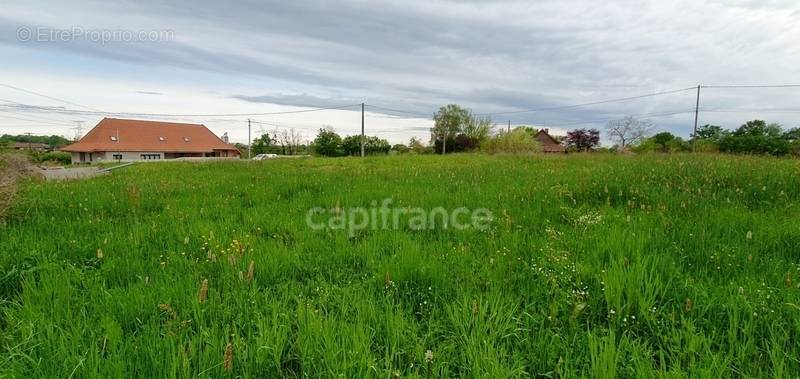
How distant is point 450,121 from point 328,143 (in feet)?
88.4

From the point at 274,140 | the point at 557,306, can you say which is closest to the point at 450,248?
the point at 557,306

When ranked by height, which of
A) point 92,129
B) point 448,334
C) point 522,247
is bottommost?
point 448,334

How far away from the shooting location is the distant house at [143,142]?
180ft

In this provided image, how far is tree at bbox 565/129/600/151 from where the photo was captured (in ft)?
231

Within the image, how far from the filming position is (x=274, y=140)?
90.4 metres

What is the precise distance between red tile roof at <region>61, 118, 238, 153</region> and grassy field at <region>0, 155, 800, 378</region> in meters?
66.9

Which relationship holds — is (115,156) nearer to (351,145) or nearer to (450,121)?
(351,145)

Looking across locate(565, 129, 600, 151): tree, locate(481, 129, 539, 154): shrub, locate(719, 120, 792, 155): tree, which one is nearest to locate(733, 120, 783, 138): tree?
locate(719, 120, 792, 155): tree

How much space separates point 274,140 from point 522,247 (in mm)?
94312

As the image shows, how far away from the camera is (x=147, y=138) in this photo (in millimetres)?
60438

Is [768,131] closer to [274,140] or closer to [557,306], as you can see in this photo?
[557,306]

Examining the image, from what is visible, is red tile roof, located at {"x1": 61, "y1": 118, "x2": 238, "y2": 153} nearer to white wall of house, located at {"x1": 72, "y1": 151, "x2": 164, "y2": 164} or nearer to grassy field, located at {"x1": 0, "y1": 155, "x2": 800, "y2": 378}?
white wall of house, located at {"x1": 72, "y1": 151, "x2": 164, "y2": 164}

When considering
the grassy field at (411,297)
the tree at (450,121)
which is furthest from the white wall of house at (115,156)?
the grassy field at (411,297)

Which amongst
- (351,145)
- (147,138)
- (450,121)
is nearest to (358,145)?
(351,145)
